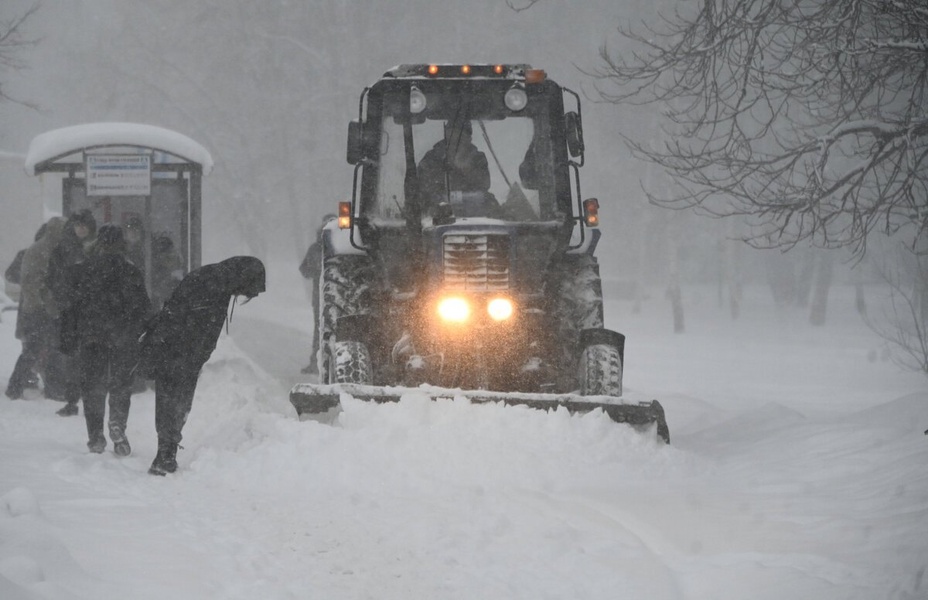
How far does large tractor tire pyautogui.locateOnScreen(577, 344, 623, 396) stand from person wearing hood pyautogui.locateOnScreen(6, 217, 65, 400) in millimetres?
5758

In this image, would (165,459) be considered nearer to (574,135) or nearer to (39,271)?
(574,135)

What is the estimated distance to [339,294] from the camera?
7766mm

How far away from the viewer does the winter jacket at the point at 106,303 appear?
7371mm

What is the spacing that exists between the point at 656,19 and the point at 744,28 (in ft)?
69.1

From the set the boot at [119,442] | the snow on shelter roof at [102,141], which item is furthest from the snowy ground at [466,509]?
the snow on shelter roof at [102,141]

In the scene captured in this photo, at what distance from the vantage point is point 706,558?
458 cm

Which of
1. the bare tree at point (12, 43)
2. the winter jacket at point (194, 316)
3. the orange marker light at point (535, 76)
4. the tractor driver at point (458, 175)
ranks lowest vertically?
the winter jacket at point (194, 316)

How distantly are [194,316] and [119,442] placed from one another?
127cm

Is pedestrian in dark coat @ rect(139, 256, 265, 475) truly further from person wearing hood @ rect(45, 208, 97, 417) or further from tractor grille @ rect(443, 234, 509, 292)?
person wearing hood @ rect(45, 208, 97, 417)

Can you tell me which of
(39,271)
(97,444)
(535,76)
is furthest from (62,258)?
(535,76)

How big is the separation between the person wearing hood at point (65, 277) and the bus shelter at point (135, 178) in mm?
1421

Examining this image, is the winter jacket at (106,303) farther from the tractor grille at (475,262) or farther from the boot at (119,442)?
the tractor grille at (475,262)

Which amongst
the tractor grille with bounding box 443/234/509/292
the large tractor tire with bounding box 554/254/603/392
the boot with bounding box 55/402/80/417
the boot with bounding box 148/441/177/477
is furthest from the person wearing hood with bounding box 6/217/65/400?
the large tractor tire with bounding box 554/254/603/392

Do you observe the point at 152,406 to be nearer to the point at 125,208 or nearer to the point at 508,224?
the point at 125,208
